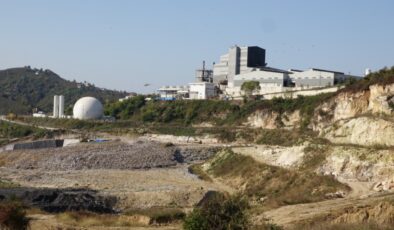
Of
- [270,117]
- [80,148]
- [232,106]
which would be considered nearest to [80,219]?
[80,148]

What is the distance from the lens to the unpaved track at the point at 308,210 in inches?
999

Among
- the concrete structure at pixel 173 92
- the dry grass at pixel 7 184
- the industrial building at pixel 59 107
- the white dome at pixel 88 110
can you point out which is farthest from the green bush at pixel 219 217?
the industrial building at pixel 59 107

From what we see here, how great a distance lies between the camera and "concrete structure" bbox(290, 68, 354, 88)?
82.0 m

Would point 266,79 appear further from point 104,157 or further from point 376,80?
point 376,80

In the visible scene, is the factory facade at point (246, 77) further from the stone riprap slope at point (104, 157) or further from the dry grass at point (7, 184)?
the dry grass at point (7, 184)

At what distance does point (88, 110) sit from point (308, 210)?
77592 mm

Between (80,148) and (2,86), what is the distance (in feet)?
478

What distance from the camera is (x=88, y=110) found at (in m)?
101

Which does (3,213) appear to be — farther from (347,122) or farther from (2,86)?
(2,86)

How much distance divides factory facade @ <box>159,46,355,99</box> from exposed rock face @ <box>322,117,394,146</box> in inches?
1479

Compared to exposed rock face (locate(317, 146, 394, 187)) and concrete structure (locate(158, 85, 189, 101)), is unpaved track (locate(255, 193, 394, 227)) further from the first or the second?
concrete structure (locate(158, 85, 189, 101))

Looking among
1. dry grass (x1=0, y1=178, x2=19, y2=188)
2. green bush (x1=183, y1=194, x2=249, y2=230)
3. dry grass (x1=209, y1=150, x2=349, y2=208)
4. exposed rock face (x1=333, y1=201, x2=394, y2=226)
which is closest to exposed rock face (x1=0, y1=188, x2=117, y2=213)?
dry grass (x1=0, y1=178, x2=19, y2=188)

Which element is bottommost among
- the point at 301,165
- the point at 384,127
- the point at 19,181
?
the point at 19,181

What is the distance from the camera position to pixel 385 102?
4406cm
